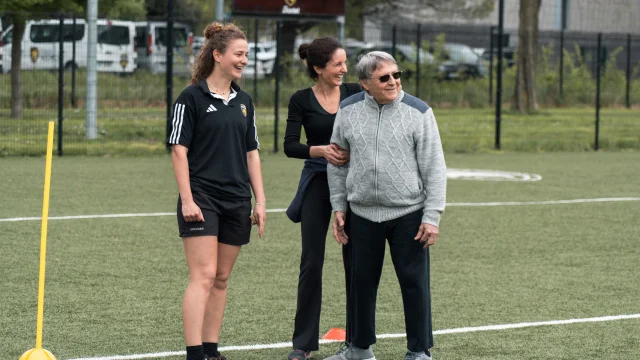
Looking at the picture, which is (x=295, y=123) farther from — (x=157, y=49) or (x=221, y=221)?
(x=157, y=49)

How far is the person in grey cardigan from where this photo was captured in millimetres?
6125

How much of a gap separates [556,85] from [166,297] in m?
20.1

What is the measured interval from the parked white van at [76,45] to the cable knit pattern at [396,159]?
489 inches

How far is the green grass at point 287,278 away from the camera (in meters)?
7.04

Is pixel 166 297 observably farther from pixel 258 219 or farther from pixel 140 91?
pixel 140 91

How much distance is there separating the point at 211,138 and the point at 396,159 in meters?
0.98

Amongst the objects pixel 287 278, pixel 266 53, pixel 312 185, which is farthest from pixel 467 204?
pixel 266 53

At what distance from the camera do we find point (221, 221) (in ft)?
20.3

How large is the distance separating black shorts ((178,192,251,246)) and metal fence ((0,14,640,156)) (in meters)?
12.3

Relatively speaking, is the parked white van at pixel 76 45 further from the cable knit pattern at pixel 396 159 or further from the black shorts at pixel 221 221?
the cable knit pattern at pixel 396 159

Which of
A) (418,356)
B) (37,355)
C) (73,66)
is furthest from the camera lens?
(73,66)

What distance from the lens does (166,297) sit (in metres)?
8.26

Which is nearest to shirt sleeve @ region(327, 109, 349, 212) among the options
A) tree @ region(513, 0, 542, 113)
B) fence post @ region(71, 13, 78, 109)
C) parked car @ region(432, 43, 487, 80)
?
fence post @ region(71, 13, 78, 109)

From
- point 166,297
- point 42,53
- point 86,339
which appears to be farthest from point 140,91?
point 86,339
